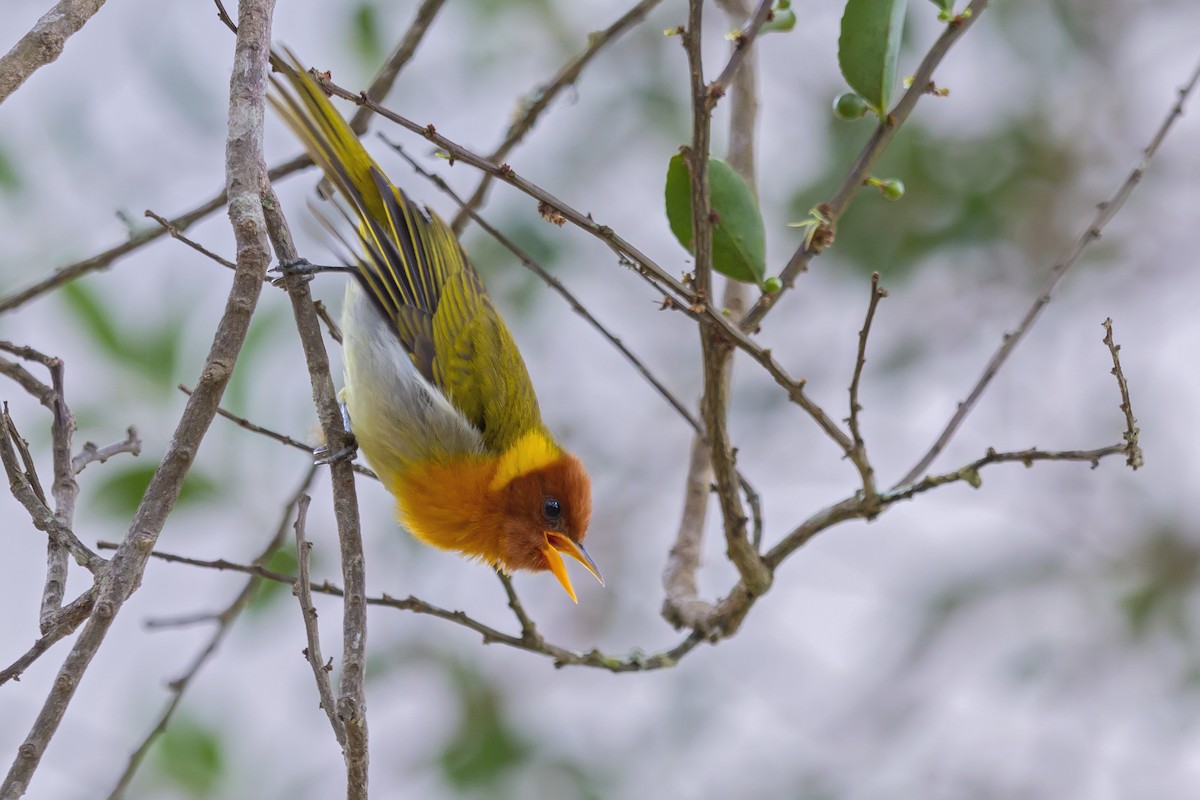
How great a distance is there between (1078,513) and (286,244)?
15.3 ft

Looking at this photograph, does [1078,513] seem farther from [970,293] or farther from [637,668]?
[637,668]

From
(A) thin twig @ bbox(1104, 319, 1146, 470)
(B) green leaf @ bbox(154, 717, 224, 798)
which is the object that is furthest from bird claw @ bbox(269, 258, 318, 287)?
(B) green leaf @ bbox(154, 717, 224, 798)

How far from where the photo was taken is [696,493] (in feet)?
11.3

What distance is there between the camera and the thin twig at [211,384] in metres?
1.72

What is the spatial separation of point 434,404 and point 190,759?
2113 millimetres

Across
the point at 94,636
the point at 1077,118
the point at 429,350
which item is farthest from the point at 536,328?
the point at 94,636

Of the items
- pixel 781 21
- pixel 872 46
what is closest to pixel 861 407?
pixel 872 46

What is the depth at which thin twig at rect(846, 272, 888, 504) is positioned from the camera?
2.33 meters

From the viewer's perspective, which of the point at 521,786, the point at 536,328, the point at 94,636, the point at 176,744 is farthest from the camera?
the point at 536,328

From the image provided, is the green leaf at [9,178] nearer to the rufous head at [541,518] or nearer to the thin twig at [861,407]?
the rufous head at [541,518]

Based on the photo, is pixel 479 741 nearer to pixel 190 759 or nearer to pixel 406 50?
pixel 190 759

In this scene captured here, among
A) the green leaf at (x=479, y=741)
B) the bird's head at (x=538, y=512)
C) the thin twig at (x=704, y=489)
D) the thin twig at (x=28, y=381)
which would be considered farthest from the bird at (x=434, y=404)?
the green leaf at (x=479, y=741)

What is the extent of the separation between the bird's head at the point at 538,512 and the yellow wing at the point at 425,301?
0.12m

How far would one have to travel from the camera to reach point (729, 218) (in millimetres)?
2688
